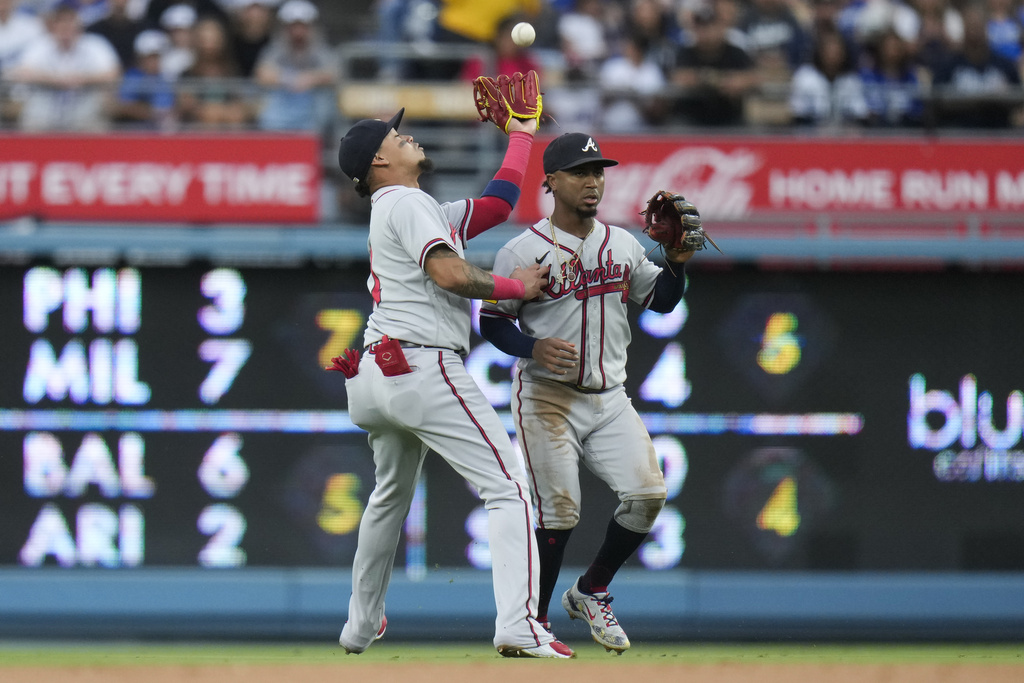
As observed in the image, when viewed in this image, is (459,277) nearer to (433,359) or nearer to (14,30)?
(433,359)

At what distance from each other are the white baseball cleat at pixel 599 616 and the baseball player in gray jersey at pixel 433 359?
53 cm

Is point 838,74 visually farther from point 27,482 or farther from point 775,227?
point 27,482

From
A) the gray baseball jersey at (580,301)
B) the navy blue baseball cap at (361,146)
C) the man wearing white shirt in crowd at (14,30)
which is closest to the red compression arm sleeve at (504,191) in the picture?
the gray baseball jersey at (580,301)

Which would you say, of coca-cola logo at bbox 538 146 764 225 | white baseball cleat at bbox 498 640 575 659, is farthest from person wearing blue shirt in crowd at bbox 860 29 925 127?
white baseball cleat at bbox 498 640 575 659

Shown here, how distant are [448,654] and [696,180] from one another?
11.2 ft

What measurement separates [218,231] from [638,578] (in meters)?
2.44

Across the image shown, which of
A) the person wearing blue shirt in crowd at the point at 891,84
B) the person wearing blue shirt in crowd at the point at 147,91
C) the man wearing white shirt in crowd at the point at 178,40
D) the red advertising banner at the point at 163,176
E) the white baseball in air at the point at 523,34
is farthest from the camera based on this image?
the man wearing white shirt in crowd at the point at 178,40

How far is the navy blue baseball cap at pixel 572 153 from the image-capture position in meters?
4.57

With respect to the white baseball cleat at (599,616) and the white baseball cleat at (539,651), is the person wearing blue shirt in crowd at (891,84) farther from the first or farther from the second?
the white baseball cleat at (539,651)

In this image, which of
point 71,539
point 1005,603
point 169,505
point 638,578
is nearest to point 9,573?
point 71,539

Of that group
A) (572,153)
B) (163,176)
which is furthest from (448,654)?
(163,176)

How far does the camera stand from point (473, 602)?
5824 mm

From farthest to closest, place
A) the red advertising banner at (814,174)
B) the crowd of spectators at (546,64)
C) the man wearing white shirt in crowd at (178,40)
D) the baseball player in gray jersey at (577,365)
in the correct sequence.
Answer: the man wearing white shirt in crowd at (178,40) < the crowd of spectators at (546,64) < the red advertising banner at (814,174) < the baseball player in gray jersey at (577,365)

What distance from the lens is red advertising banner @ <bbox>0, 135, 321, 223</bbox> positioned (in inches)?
299
